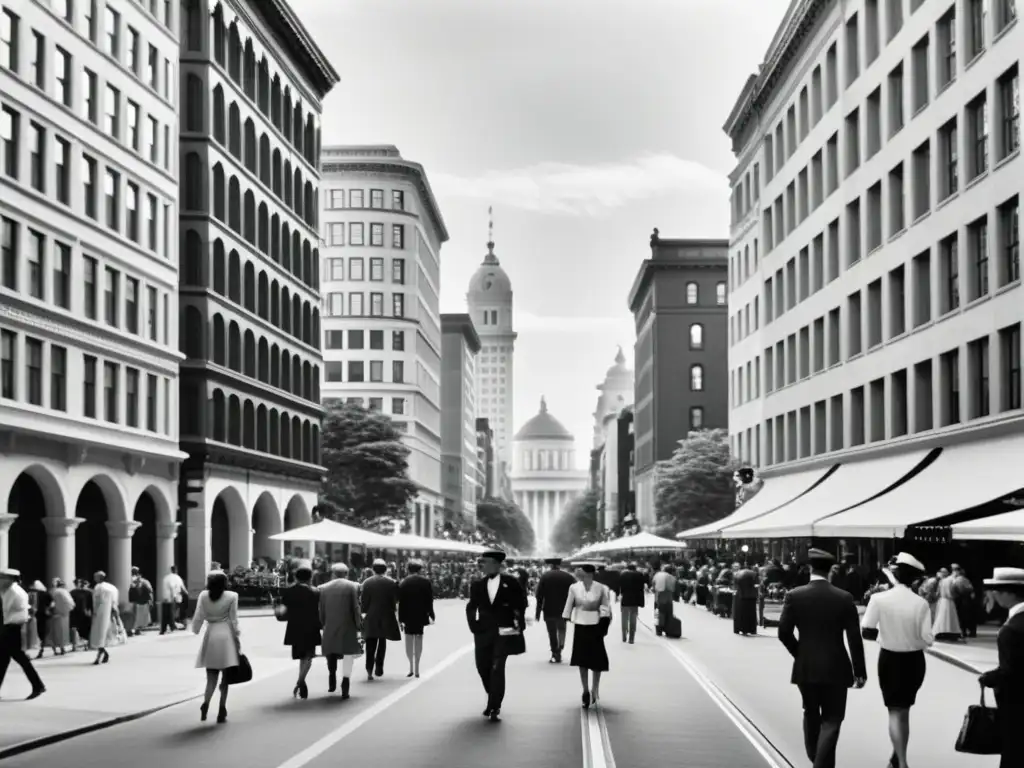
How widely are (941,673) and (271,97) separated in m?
48.5

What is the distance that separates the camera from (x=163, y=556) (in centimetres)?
5441

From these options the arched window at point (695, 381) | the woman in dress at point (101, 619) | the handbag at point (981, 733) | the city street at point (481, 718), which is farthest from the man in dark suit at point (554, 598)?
the arched window at point (695, 381)

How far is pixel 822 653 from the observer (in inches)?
526

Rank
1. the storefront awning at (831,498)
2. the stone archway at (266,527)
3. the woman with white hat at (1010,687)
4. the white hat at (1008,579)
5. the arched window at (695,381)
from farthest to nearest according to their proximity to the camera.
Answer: the arched window at (695,381)
the stone archway at (266,527)
the storefront awning at (831,498)
the white hat at (1008,579)
the woman with white hat at (1010,687)

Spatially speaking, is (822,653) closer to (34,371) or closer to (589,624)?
(589,624)

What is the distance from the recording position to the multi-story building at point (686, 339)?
12738cm

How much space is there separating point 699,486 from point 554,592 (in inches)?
2507

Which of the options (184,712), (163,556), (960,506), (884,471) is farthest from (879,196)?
(184,712)

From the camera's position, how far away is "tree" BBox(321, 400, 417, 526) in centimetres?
9181

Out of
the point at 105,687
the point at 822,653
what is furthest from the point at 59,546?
the point at 822,653

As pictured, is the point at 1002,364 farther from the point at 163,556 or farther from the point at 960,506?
the point at 163,556

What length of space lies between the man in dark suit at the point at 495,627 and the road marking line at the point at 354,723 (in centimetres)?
141

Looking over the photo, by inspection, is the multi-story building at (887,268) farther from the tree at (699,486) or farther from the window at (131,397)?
the tree at (699,486)

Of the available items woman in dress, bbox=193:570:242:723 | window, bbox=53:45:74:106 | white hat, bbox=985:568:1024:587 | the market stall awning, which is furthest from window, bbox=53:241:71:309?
white hat, bbox=985:568:1024:587
